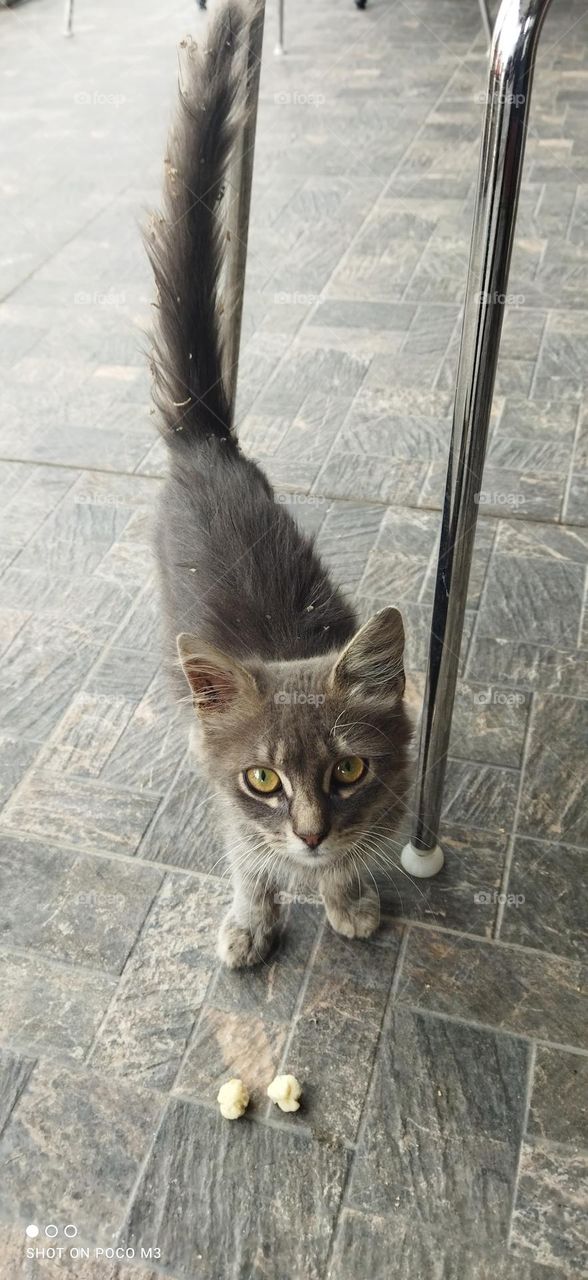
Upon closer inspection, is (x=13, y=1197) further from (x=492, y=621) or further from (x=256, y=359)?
(x=256, y=359)

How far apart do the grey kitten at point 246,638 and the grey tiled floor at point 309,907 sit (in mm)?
191

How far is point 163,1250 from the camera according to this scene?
143 cm

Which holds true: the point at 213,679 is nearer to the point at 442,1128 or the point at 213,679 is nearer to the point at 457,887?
the point at 457,887

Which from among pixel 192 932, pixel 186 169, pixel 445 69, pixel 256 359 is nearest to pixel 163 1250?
pixel 192 932

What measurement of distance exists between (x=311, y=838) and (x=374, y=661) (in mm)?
274

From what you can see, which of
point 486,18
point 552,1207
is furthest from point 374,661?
point 486,18

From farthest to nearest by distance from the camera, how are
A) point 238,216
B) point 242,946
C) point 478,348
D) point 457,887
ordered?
point 238,216 → point 457,887 → point 242,946 → point 478,348

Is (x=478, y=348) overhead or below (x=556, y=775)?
overhead

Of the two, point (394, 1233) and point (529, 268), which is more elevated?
point (529, 268)

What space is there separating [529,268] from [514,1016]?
2626mm

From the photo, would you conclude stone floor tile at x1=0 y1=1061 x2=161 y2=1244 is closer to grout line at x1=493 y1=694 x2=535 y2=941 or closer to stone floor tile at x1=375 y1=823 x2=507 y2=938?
stone floor tile at x1=375 y1=823 x2=507 y2=938

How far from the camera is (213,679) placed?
5.14ft

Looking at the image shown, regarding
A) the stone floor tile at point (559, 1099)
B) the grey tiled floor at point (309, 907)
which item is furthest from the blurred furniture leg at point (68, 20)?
the stone floor tile at point (559, 1099)

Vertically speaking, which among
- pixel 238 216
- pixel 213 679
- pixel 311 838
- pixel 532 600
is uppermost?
pixel 238 216
